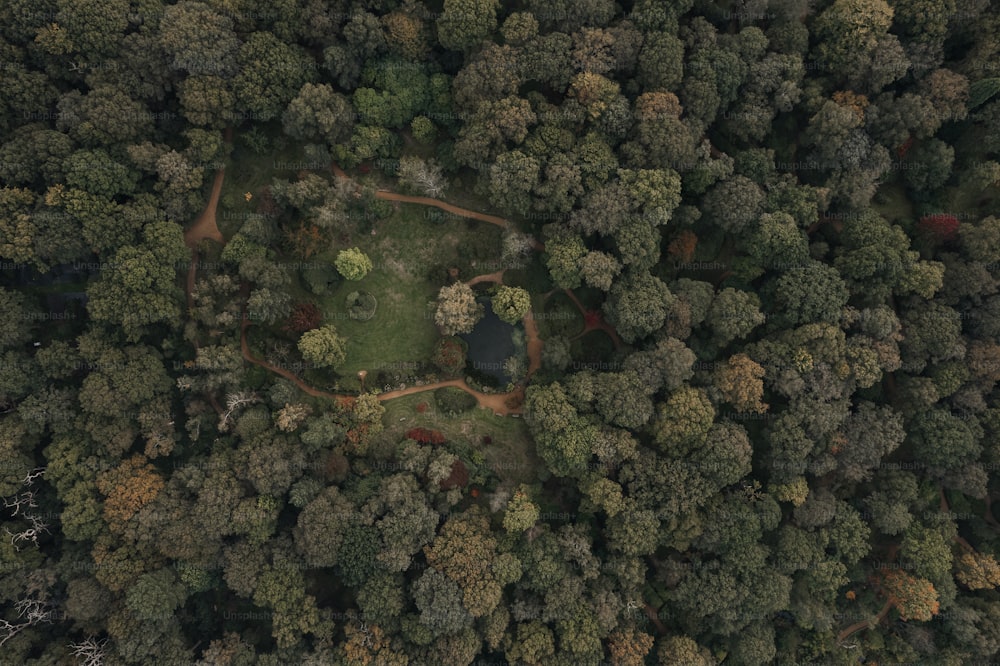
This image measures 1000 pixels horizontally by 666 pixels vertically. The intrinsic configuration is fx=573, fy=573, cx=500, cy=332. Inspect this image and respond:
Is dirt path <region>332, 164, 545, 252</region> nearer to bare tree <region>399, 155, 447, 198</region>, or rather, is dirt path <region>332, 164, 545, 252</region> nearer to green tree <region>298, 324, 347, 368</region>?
bare tree <region>399, 155, 447, 198</region>

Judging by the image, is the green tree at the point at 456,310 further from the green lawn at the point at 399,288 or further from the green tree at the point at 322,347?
the green tree at the point at 322,347

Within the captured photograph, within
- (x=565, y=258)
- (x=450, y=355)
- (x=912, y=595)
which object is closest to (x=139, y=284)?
(x=450, y=355)

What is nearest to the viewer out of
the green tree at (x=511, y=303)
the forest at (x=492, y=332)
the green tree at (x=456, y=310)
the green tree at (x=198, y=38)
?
the green tree at (x=198, y=38)

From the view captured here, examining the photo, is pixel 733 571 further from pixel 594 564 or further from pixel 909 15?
pixel 909 15

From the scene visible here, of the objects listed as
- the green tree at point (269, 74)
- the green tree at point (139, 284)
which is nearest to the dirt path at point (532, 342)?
the green tree at point (269, 74)

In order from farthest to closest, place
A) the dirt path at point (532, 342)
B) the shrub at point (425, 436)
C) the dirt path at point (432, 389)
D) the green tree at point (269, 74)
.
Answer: the dirt path at point (532, 342), the dirt path at point (432, 389), the shrub at point (425, 436), the green tree at point (269, 74)

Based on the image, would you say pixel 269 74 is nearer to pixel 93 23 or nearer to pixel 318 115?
pixel 318 115

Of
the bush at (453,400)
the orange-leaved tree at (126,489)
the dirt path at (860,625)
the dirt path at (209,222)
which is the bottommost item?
the orange-leaved tree at (126,489)
